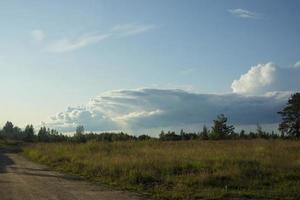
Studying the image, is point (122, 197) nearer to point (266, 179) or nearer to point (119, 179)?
point (119, 179)

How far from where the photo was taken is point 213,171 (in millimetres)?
20078

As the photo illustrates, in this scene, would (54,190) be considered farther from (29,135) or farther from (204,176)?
(29,135)

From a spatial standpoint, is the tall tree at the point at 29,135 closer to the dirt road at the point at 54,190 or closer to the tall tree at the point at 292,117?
the tall tree at the point at 292,117

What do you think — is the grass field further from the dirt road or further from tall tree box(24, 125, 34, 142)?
tall tree box(24, 125, 34, 142)

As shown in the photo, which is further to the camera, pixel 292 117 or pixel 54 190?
pixel 292 117

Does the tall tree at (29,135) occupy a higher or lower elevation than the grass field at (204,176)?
higher

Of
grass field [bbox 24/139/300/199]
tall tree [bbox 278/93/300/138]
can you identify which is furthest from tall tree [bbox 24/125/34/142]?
grass field [bbox 24/139/300/199]

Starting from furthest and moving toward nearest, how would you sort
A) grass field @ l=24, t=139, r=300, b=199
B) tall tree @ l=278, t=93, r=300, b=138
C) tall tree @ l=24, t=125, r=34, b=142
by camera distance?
tall tree @ l=24, t=125, r=34, b=142 < tall tree @ l=278, t=93, r=300, b=138 < grass field @ l=24, t=139, r=300, b=199

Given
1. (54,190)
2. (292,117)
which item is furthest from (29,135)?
(54,190)

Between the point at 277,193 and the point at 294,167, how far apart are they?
18.2 feet

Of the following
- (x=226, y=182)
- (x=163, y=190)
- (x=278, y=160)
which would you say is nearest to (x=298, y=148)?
(x=278, y=160)

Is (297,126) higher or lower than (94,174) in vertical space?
higher

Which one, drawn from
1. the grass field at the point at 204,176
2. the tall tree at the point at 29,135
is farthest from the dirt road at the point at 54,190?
the tall tree at the point at 29,135

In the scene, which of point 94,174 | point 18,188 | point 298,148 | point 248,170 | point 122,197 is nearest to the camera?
point 122,197
